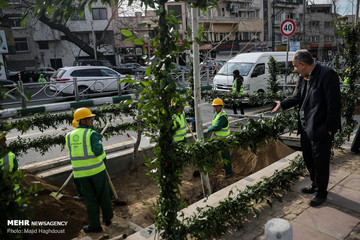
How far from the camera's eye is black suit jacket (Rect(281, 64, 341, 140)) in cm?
321

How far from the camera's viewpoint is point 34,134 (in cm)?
906

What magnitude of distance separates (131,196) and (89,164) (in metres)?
1.82

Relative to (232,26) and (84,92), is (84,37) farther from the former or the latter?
(232,26)

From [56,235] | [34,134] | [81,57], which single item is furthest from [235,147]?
[81,57]

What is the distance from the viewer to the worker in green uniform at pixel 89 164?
12.6 feet

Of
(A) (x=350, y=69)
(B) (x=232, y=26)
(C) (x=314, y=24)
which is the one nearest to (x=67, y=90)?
(B) (x=232, y=26)

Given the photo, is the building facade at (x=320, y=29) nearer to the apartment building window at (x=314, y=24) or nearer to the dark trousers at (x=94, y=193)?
the apartment building window at (x=314, y=24)

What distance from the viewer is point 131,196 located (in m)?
5.47

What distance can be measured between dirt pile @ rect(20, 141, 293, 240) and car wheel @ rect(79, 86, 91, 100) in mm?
9378

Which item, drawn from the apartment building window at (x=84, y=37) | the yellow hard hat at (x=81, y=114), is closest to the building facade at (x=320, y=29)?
the apartment building window at (x=84, y=37)

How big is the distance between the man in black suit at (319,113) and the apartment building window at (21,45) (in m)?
40.2

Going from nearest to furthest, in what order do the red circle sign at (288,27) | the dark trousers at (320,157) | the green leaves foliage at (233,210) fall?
the green leaves foliage at (233,210), the dark trousers at (320,157), the red circle sign at (288,27)

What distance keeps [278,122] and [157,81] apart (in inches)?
74.0

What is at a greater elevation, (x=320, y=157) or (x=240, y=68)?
(x=240, y=68)
